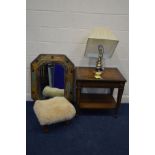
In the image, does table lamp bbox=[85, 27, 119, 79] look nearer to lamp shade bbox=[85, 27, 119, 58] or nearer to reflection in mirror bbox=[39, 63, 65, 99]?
lamp shade bbox=[85, 27, 119, 58]

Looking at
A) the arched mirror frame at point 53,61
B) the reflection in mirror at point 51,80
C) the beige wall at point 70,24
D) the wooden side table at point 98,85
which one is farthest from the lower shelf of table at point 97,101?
the beige wall at point 70,24

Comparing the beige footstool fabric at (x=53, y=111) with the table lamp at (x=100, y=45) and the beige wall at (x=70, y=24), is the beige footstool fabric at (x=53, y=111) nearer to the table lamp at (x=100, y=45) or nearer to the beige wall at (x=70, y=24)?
the table lamp at (x=100, y=45)

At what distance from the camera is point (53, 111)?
219 cm

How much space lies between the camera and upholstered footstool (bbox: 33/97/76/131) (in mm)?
2139

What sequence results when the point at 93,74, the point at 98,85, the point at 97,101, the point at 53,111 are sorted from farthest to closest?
the point at 97,101
the point at 93,74
the point at 98,85
the point at 53,111

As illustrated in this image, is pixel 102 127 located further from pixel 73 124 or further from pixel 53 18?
pixel 53 18

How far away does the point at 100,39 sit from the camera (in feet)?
8.19

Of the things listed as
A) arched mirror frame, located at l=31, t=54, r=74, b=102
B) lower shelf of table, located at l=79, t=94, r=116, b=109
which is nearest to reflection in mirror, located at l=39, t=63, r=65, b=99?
arched mirror frame, located at l=31, t=54, r=74, b=102

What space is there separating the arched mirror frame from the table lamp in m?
0.30

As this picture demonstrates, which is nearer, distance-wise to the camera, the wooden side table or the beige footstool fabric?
the beige footstool fabric

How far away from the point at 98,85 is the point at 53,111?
59cm

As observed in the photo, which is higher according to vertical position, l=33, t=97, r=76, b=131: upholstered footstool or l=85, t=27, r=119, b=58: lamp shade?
l=85, t=27, r=119, b=58: lamp shade

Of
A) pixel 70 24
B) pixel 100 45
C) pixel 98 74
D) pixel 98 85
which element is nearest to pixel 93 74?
pixel 98 74

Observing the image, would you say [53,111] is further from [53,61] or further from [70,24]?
[70,24]
